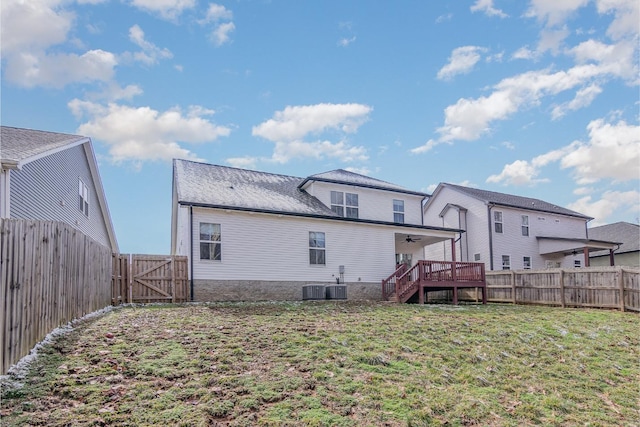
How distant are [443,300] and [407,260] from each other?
8.72 feet

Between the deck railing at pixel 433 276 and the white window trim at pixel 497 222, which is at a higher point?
the white window trim at pixel 497 222

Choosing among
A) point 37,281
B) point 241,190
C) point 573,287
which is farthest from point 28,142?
point 573,287

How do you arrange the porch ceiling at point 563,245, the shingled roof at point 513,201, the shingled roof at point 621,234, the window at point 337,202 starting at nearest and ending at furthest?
the window at point 337,202
the shingled roof at point 513,201
the porch ceiling at point 563,245
the shingled roof at point 621,234

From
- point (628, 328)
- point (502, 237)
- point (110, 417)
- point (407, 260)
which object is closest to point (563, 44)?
point (628, 328)

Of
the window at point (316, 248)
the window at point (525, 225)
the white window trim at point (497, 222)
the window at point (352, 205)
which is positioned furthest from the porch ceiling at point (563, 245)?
the window at point (316, 248)

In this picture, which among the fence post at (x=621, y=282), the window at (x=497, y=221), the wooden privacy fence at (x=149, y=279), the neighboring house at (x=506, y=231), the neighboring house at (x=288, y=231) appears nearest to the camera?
the wooden privacy fence at (x=149, y=279)

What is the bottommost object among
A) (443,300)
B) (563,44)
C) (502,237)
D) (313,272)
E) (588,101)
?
(443,300)

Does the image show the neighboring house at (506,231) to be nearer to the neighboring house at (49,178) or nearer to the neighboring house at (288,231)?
the neighboring house at (288,231)

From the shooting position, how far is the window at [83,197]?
17.4m

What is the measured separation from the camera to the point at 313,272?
17.3m

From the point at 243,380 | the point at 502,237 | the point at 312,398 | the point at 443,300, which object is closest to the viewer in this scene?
the point at 312,398

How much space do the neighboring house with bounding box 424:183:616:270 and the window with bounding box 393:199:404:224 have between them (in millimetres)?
6525

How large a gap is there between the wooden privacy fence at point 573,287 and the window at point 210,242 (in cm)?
1260

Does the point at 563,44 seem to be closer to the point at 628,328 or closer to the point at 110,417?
the point at 628,328
